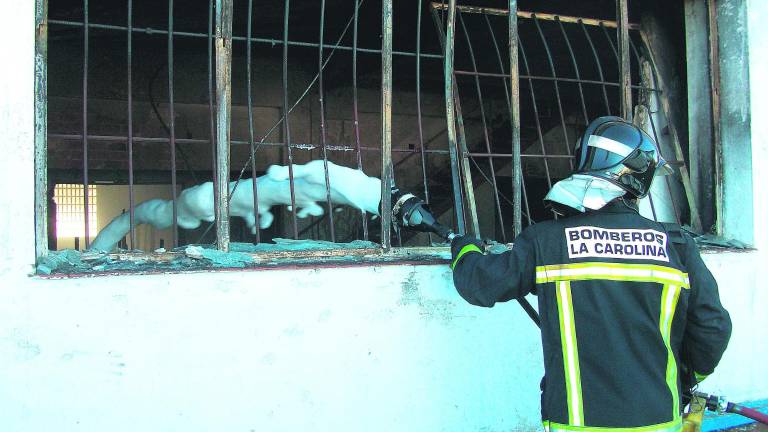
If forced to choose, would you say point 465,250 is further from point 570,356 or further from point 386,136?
point 386,136

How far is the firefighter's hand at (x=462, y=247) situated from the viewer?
2.50 m

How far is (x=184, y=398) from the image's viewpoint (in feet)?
8.77

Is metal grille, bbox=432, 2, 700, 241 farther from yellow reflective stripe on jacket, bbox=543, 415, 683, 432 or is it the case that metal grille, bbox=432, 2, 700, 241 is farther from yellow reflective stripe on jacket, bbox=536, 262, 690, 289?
yellow reflective stripe on jacket, bbox=543, 415, 683, 432

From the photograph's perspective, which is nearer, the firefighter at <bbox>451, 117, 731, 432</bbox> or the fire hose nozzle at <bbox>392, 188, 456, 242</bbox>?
the firefighter at <bbox>451, 117, 731, 432</bbox>

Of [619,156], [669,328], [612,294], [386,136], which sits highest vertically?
[386,136]

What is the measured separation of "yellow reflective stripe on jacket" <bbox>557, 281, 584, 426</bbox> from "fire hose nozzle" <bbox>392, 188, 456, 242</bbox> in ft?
2.59

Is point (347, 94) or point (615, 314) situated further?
point (347, 94)

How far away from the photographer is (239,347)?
277 centimetres

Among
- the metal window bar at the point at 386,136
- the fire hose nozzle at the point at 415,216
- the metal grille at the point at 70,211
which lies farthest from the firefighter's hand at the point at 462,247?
the metal grille at the point at 70,211

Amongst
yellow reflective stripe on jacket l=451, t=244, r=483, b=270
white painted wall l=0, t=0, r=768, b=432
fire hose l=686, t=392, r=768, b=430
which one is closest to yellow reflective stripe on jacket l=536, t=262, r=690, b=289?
yellow reflective stripe on jacket l=451, t=244, r=483, b=270

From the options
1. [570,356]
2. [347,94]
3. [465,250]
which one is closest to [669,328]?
[570,356]

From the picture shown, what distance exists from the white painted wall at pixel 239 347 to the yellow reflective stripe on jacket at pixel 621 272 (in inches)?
46.5

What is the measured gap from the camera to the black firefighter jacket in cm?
205

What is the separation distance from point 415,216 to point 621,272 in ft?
3.76
